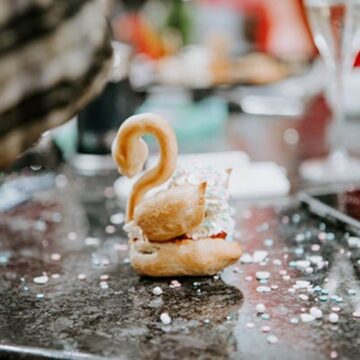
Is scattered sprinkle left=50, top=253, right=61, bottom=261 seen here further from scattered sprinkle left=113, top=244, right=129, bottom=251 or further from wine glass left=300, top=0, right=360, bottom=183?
wine glass left=300, top=0, right=360, bottom=183

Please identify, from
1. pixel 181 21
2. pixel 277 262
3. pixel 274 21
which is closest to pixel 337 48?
pixel 277 262

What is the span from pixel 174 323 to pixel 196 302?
0.08 metres

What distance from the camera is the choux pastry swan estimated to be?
3.69ft

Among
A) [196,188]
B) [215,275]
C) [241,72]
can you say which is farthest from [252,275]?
[241,72]

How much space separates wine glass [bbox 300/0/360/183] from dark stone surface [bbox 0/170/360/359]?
36 centimetres

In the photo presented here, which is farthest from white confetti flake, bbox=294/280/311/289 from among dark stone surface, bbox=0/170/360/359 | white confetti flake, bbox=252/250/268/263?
white confetti flake, bbox=252/250/268/263

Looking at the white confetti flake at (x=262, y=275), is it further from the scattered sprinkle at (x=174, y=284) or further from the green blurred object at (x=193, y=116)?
the green blurred object at (x=193, y=116)

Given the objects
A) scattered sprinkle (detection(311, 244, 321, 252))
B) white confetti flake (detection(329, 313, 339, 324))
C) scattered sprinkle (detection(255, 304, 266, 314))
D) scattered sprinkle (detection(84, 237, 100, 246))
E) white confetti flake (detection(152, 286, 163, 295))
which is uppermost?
white confetti flake (detection(329, 313, 339, 324))

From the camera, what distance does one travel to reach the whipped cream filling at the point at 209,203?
116 cm

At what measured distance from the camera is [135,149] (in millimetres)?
1167

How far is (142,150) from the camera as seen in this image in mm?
1178

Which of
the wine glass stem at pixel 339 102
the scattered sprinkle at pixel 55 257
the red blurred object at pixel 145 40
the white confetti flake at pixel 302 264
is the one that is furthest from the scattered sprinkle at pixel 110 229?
the red blurred object at pixel 145 40

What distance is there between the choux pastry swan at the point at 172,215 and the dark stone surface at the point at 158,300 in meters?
0.03

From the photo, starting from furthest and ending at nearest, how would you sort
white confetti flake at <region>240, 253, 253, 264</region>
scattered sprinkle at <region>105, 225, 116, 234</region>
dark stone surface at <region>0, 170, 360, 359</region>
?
scattered sprinkle at <region>105, 225, 116, 234</region> → white confetti flake at <region>240, 253, 253, 264</region> → dark stone surface at <region>0, 170, 360, 359</region>
